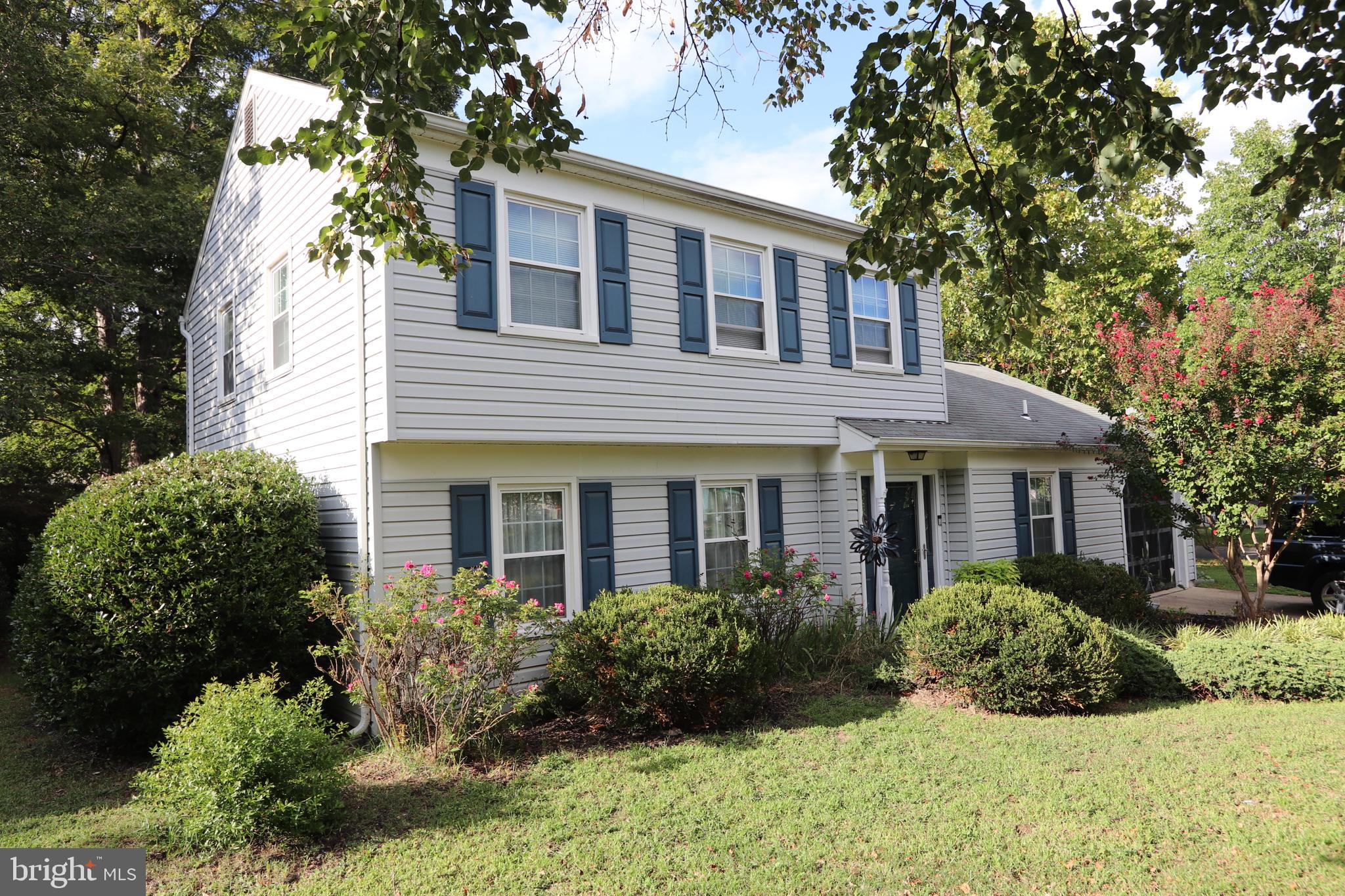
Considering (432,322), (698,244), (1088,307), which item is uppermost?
(1088,307)

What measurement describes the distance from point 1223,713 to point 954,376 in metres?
10.3

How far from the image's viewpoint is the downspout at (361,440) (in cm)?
724

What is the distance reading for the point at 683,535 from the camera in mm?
9312

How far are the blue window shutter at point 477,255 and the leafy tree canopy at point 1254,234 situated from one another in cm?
2499

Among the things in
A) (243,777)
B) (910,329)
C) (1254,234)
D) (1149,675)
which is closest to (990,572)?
(1149,675)

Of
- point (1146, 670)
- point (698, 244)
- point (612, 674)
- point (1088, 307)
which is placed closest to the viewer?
point (612, 674)

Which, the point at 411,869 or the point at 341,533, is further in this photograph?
the point at 341,533

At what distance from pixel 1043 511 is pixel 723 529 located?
6.65m

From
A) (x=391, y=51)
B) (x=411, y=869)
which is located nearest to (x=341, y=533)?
(x=411, y=869)

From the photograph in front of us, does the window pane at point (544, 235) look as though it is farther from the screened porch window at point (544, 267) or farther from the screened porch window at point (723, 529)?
the screened porch window at point (723, 529)

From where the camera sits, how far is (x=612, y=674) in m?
6.82

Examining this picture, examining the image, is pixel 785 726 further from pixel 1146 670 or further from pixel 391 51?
pixel 391 51

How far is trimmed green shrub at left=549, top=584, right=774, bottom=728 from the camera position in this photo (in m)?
6.67

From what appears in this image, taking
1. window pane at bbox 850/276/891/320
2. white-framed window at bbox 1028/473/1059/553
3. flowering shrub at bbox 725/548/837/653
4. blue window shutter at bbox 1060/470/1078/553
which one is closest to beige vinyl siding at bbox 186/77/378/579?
flowering shrub at bbox 725/548/837/653
